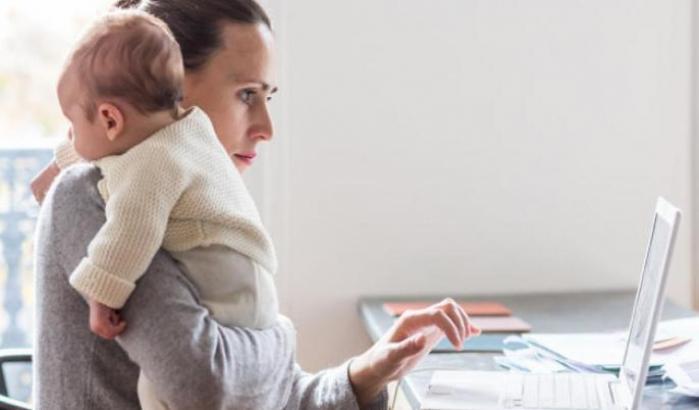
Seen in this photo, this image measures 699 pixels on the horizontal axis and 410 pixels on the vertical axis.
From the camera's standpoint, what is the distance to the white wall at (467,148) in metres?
2.75

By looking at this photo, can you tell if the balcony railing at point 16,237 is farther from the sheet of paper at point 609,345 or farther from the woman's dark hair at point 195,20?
the woman's dark hair at point 195,20

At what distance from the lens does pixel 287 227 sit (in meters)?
2.75

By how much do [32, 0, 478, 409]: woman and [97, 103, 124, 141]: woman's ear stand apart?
49 mm

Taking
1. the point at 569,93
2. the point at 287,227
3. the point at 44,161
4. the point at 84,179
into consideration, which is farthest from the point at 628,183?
the point at 84,179

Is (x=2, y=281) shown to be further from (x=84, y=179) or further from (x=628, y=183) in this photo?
(x=84, y=179)

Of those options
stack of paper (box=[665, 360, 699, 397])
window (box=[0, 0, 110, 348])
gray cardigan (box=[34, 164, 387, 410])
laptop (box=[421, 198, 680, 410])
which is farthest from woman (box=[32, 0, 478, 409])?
window (box=[0, 0, 110, 348])

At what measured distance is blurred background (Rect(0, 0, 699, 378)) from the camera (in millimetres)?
2744

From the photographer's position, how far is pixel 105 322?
1.32 metres

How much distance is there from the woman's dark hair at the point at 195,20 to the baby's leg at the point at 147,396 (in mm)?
446

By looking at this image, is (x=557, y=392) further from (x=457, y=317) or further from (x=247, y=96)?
(x=247, y=96)

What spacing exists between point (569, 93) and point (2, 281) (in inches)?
62.5

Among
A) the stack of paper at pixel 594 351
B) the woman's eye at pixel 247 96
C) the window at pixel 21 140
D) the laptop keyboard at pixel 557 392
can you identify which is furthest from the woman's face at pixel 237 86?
the window at pixel 21 140

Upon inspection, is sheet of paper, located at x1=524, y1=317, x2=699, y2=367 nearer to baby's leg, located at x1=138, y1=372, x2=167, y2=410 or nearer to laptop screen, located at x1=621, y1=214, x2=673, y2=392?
laptop screen, located at x1=621, y1=214, x2=673, y2=392

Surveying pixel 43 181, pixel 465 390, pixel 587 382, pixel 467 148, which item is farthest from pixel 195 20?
pixel 467 148
